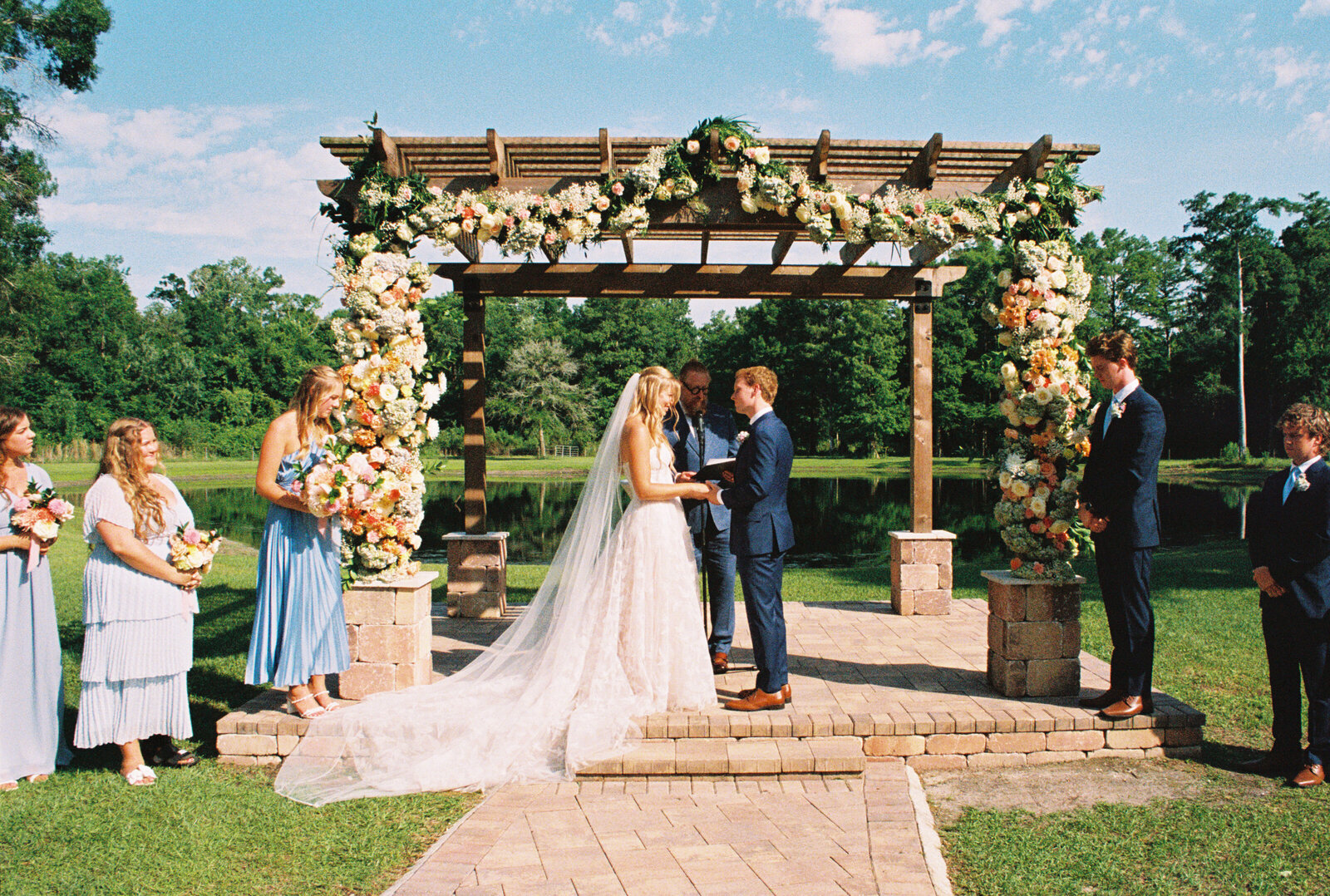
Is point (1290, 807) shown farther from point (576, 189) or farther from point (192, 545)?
point (192, 545)

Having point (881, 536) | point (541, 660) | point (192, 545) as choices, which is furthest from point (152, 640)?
point (881, 536)

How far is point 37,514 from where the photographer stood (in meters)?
4.11

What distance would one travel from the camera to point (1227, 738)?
15.9 ft

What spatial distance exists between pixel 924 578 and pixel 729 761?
396 cm

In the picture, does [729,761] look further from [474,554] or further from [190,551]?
[474,554]

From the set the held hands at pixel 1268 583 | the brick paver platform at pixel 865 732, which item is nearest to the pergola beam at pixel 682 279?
the brick paver platform at pixel 865 732

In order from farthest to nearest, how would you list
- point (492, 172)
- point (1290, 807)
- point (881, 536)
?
point (881, 536) < point (492, 172) < point (1290, 807)

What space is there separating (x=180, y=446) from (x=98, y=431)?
14.9ft

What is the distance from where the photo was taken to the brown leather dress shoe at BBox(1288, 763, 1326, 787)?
4.10 m

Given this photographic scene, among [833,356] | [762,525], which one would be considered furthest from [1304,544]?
[833,356]

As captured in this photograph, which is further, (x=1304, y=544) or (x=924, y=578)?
(x=924, y=578)

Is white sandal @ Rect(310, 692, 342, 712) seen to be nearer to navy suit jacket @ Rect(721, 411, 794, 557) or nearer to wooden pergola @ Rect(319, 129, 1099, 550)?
navy suit jacket @ Rect(721, 411, 794, 557)

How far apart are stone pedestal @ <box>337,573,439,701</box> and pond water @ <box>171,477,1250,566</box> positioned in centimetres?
541

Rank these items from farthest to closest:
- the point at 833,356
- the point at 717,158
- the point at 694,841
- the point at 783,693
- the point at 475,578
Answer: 1. the point at 833,356
2. the point at 475,578
3. the point at 717,158
4. the point at 783,693
5. the point at 694,841
